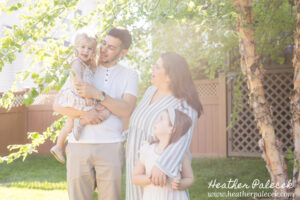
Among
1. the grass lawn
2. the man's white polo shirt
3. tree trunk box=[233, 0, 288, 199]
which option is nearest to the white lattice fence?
the grass lawn

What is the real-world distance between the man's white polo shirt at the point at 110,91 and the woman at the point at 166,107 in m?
0.20

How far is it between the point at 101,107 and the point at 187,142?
73 cm

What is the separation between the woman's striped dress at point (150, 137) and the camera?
2.12m

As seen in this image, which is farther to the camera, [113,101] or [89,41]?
[89,41]

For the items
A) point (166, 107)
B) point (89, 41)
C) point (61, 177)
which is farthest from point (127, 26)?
point (61, 177)

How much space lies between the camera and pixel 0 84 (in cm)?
1220

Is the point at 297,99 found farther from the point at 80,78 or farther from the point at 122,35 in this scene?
the point at 80,78

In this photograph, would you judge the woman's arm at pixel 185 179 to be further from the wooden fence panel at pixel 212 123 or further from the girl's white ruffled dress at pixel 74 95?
the wooden fence panel at pixel 212 123

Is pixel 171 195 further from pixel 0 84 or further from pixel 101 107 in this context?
pixel 0 84

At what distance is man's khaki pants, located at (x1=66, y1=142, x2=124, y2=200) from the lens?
2590 mm

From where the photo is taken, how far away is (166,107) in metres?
2.25

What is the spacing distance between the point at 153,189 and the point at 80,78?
94 centimetres

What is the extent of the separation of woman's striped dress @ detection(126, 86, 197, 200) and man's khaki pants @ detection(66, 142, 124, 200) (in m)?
0.14

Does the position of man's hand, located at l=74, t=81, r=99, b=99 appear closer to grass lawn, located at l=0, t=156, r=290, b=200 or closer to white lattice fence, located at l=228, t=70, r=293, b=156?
grass lawn, located at l=0, t=156, r=290, b=200
